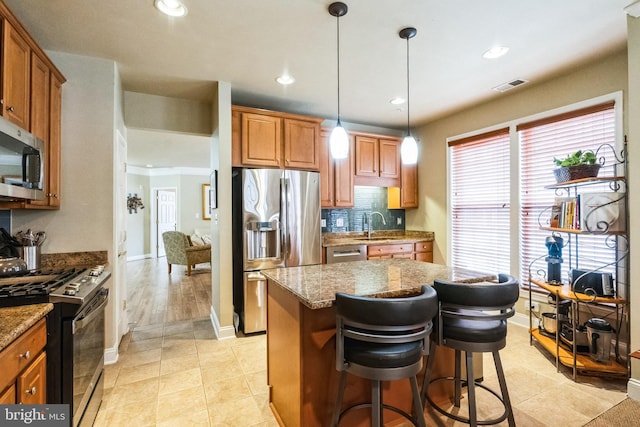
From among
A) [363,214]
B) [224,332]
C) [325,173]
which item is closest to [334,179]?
[325,173]

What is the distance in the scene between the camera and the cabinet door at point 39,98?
198 centimetres

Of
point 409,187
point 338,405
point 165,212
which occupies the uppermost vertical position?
point 409,187

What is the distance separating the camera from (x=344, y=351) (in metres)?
1.38

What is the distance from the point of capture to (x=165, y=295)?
4.79 meters

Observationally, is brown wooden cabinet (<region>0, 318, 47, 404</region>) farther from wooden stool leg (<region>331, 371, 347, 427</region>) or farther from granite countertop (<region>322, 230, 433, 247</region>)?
granite countertop (<region>322, 230, 433, 247</region>)

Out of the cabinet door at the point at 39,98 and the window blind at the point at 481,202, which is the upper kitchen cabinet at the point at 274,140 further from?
the window blind at the point at 481,202

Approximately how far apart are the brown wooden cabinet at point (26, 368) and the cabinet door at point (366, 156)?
3.62 m

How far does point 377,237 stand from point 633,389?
303 cm

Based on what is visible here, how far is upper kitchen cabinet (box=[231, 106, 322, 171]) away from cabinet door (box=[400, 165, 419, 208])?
1585 millimetres

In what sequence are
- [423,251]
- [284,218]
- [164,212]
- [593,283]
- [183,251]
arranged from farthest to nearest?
[164,212] < [183,251] < [423,251] < [284,218] < [593,283]

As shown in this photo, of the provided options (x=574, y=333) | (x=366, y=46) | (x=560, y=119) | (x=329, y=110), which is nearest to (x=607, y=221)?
(x=574, y=333)

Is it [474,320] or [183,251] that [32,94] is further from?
[183,251]

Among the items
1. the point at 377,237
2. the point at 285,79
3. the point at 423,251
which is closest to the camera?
the point at 285,79

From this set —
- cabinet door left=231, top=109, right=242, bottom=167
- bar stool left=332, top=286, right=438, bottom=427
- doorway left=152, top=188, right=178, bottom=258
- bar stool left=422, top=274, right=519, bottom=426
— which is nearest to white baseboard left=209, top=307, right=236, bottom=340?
cabinet door left=231, top=109, right=242, bottom=167
